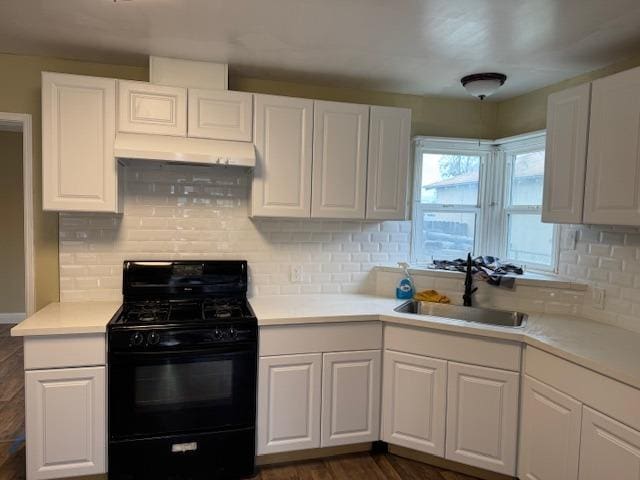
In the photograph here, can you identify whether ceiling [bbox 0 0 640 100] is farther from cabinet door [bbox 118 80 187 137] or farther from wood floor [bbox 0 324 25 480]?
wood floor [bbox 0 324 25 480]

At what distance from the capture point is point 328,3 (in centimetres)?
192

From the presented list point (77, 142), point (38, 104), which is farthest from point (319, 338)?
point (38, 104)

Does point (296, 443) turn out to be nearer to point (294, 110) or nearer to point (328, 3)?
point (294, 110)

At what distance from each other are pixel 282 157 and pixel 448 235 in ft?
5.01

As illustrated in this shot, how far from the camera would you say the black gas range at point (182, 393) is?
227 cm

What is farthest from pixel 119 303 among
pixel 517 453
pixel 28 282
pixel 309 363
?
pixel 517 453

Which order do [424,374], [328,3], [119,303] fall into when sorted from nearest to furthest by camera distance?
1. [328,3]
2. [424,374]
3. [119,303]

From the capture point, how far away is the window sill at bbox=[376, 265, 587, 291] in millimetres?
2717

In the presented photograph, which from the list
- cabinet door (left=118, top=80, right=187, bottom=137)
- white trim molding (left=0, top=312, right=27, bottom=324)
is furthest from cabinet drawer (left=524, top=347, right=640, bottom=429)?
white trim molding (left=0, top=312, right=27, bottom=324)

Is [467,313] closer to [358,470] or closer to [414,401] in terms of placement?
[414,401]

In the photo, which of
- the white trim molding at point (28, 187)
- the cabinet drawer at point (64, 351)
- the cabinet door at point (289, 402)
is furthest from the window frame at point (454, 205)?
the white trim molding at point (28, 187)

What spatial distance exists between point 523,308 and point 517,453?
0.88 meters

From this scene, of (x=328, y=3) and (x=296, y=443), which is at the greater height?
(x=328, y=3)

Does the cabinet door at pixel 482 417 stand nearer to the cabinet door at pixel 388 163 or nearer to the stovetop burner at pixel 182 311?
the cabinet door at pixel 388 163
